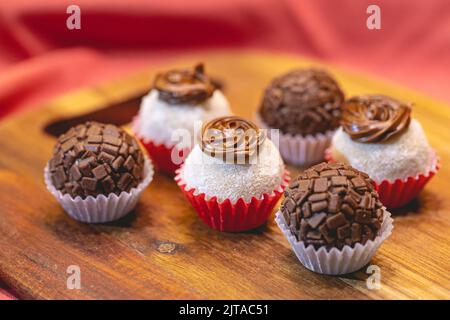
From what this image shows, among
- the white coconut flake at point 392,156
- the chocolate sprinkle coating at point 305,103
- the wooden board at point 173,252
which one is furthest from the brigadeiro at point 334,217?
the chocolate sprinkle coating at point 305,103

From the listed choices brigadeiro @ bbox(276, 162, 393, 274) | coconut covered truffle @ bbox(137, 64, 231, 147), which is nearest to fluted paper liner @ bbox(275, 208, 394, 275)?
brigadeiro @ bbox(276, 162, 393, 274)

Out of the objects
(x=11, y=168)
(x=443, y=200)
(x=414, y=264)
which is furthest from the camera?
(x=11, y=168)

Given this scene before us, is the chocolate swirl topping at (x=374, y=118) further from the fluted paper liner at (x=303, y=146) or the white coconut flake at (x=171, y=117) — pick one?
the white coconut flake at (x=171, y=117)

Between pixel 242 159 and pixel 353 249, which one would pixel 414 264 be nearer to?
pixel 353 249

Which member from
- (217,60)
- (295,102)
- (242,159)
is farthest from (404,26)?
(242,159)

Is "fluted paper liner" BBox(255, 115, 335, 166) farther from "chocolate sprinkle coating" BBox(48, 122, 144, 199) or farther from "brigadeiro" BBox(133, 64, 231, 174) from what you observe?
"chocolate sprinkle coating" BBox(48, 122, 144, 199)

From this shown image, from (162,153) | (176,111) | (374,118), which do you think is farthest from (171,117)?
(374,118)
